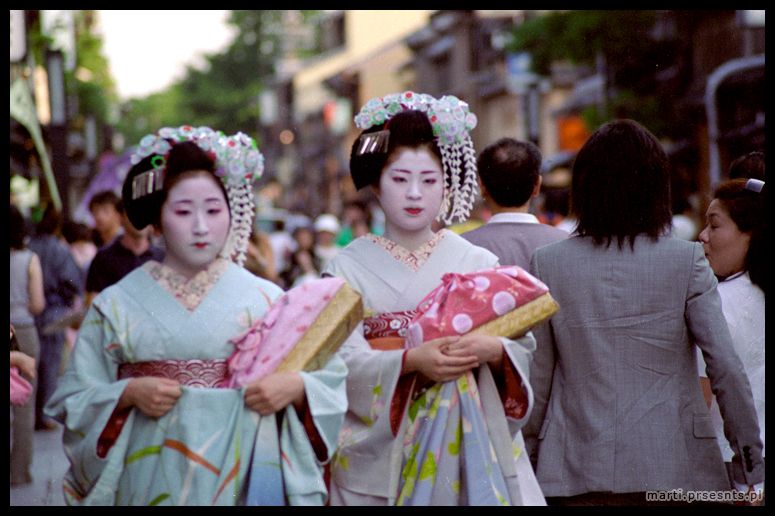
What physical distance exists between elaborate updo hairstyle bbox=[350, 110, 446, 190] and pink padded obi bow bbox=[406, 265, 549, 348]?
53 centimetres

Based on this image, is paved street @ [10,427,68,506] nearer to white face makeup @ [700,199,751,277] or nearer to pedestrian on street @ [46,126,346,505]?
pedestrian on street @ [46,126,346,505]

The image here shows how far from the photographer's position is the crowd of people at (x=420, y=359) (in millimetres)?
3783

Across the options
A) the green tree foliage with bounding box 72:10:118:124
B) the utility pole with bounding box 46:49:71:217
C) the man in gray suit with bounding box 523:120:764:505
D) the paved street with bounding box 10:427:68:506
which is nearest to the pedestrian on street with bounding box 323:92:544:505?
the man in gray suit with bounding box 523:120:764:505

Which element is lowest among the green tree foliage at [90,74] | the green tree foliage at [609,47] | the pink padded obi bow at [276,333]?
the pink padded obi bow at [276,333]

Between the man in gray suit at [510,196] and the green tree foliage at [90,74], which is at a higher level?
the green tree foliage at [90,74]

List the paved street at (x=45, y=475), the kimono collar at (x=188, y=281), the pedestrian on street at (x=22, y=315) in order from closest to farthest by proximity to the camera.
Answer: the kimono collar at (x=188, y=281) → the paved street at (x=45, y=475) → the pedestrian on street at (x=22, y=315)

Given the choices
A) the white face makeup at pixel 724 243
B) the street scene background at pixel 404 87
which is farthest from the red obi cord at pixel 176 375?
the street scene background at pixel 404 87

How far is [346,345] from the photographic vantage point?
413 cm

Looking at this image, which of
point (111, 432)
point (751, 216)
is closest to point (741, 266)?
point (751, 216)

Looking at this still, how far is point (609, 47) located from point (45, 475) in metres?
11.5

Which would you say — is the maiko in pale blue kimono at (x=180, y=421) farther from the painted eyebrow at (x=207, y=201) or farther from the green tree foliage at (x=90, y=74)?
the green tree foliage at (x=90, y=74)

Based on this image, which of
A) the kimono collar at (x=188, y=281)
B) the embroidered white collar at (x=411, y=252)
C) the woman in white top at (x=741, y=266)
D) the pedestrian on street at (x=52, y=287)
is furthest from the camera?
the pedestrian on street at (x=52, y=287)
